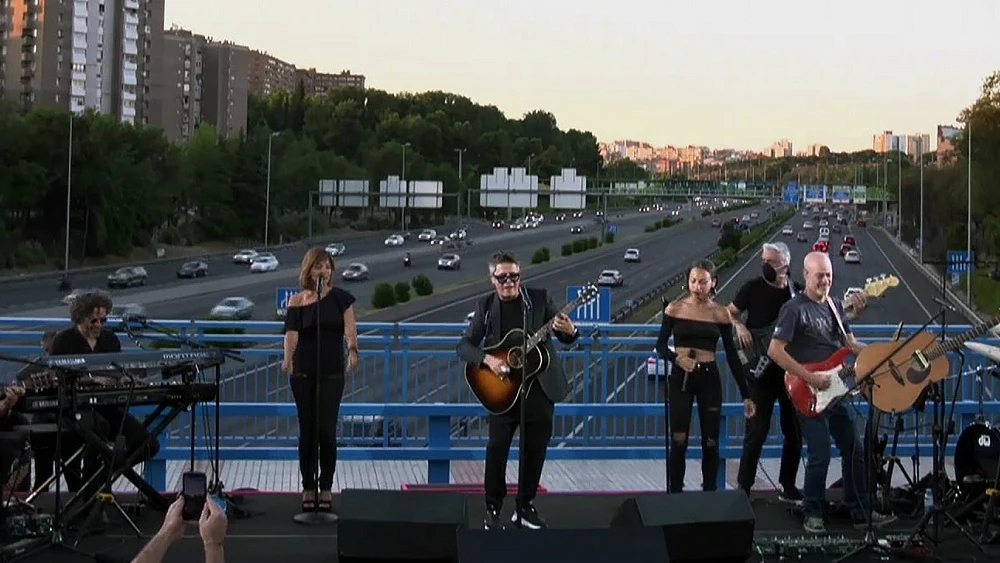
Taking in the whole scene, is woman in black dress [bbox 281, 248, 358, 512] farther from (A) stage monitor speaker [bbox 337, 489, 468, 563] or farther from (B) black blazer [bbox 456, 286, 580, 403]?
(A) stage monitor speaker [bbox 337, 489, 468, 563]

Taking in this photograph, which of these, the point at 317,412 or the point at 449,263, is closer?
the point at 317,412

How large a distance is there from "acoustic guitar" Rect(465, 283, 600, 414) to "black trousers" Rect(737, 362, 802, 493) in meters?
1.67

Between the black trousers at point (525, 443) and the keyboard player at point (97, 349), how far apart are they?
7.50ft

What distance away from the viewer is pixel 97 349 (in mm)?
8992

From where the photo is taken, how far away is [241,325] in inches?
436

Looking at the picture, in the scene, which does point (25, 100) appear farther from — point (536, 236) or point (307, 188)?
point (307, 188)

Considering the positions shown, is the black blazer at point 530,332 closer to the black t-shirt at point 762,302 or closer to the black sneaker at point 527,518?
the black sneaker at point 527,518

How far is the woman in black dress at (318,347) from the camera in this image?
30.2 ft

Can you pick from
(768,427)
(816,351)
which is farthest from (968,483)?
(816,351)

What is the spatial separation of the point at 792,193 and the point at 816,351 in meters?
70.4

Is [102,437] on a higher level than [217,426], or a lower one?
lower

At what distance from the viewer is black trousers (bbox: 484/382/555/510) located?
8609mm

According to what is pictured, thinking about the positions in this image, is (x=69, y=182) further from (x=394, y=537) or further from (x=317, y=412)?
(x=394, y=537)

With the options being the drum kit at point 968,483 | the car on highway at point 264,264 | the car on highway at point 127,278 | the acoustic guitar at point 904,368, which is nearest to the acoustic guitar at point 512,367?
the acoustic guitar at point 904,368
